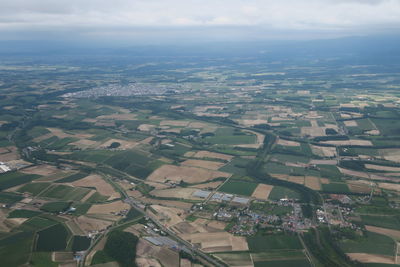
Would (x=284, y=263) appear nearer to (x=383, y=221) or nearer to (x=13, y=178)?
(x=383, y=221)

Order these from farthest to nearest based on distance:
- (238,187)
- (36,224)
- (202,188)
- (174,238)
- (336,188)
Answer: (202,188), (238,187), (336,188), (36,224), (174,238)

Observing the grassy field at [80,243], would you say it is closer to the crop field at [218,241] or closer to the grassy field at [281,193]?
the crop field at [218,241]

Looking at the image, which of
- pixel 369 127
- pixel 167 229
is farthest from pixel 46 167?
pixel 369 127

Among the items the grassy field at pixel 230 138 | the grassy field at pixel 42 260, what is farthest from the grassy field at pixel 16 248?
the grassy field at pixel 230 138

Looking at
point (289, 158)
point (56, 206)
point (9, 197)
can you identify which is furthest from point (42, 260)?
point (289, 158)

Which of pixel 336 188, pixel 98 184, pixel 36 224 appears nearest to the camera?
pixel 36 224

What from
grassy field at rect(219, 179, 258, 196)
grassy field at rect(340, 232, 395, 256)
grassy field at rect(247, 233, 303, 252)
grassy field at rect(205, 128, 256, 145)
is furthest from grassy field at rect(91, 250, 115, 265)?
grassy field at rect(205, 128, 256, 145)
